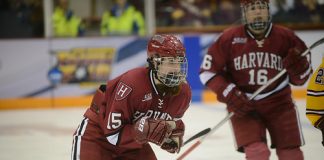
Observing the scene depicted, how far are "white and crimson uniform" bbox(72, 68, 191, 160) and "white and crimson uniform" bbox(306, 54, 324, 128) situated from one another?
576 millimetres

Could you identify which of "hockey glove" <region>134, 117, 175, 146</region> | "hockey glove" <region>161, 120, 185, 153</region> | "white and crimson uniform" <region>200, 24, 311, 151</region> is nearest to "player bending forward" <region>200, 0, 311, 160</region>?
"white and crimson uniform" <region>200, 24, 311, 151</region>

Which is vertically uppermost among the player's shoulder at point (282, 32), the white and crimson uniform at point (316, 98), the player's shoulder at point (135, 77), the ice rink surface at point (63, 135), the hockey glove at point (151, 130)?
the player's shoulder at point (282, 32)

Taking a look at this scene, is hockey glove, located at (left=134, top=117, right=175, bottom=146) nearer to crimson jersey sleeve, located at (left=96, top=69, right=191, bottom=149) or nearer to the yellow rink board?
crimson jersey sleeve, located at (left=96, top=69, right=191, bottom=149)

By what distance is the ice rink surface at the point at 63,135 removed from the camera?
436 centimetres

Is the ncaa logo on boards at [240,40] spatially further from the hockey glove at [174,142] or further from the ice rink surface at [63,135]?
the ice rink surface at [63,135]

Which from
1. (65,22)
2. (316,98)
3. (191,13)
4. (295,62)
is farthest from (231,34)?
(191,13)

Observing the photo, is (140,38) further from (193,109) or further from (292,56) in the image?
(292,56)

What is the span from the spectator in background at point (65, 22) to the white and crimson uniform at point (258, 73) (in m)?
4.50

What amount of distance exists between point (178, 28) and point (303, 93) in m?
2.04

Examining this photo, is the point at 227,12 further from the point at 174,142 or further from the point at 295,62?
the point at 174,142

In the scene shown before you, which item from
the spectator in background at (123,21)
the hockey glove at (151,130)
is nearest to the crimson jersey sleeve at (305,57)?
the hockey glove at (151,130)

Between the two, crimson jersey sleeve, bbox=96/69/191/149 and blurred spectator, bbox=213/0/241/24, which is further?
→ blurred spectator, bbox=213/0/241/24

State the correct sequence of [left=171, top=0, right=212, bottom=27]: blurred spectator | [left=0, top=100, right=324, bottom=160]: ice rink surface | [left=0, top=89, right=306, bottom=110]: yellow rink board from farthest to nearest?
[left=171, top=0, right=212, bottom=27]: blurred spectator → [left=0, top=89, right=306, bottom=110]: yellow rink board → [left=0, top=100, right=324, bottom=160]: ice rink surface

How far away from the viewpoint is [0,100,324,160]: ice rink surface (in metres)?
4.36
